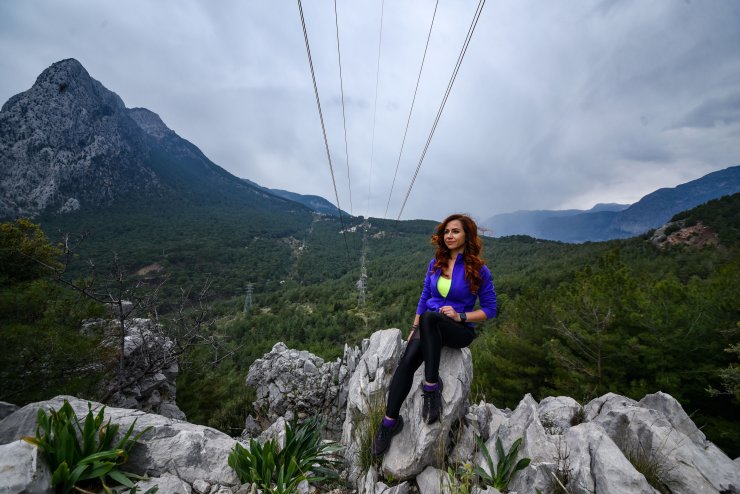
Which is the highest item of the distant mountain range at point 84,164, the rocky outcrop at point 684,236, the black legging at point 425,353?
the distant mountain range at point 84,164

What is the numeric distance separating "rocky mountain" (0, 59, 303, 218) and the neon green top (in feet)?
287

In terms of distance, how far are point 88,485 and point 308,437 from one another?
189 cm

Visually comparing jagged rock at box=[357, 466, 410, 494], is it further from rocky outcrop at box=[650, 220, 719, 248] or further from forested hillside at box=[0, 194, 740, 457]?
rocky outcrop at box=[650, 220, 719, 248]

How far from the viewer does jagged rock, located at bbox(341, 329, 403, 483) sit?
3270 mm

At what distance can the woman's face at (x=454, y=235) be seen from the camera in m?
3.29

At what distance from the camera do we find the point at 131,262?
49.9 metres

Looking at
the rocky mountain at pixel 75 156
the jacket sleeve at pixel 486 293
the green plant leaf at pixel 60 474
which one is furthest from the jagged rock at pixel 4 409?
the rocky mountain at pixel 75 156

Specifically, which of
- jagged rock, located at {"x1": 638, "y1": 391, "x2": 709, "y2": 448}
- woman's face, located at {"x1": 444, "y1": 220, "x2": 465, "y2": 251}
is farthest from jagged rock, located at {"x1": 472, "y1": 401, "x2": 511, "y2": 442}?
woman's face, located at {"x1": 444, "y1": 220, "x2": 465, "y2": 251}

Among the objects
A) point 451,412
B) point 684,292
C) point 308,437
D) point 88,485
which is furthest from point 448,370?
point 684,292

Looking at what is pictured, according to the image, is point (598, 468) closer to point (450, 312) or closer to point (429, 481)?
point (429, 481)

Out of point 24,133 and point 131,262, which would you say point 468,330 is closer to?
point 131,262

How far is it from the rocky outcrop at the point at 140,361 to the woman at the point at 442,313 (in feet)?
17.4

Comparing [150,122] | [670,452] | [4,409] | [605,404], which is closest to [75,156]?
[150,122]

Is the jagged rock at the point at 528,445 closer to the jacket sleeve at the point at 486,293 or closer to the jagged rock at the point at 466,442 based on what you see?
the jagged rock at the point at 466,442
